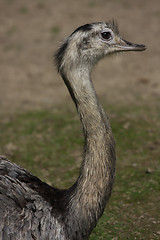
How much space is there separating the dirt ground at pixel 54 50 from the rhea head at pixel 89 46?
12.1ft

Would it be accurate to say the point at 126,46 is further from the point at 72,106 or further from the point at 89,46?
the point at 72,106

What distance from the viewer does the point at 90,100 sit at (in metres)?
3.64

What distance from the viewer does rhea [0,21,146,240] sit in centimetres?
359

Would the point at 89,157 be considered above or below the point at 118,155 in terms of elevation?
below

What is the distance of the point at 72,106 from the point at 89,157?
4.35 metres

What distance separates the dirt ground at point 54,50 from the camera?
8.47m

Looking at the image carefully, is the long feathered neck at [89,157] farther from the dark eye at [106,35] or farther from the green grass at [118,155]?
the green grass at [118,155]

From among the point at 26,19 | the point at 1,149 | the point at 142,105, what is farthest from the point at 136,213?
the point at 26,19

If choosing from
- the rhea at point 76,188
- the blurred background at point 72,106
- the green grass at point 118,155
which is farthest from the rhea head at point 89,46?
the green grass at point 118,155

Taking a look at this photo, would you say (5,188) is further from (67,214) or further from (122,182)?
(122,182)

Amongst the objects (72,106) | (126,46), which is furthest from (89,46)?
(72,106)

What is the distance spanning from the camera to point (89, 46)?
12.4 feet

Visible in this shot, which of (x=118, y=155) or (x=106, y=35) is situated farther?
(x=118, y=155)

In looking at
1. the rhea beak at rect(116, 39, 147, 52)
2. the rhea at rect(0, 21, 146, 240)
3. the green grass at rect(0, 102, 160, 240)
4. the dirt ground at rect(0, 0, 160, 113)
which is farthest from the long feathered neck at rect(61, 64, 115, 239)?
the dirt ground at rect(0, 0, 160, 113)
